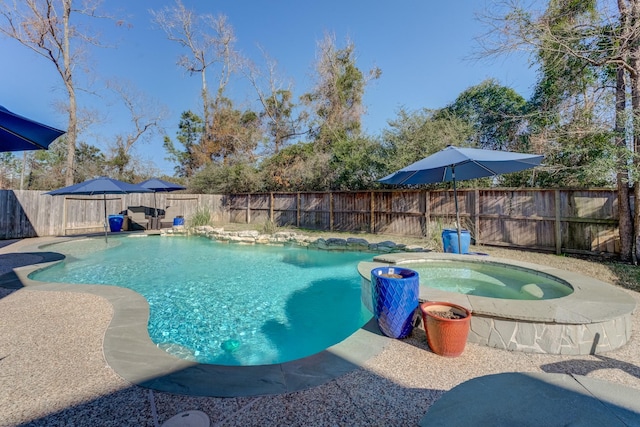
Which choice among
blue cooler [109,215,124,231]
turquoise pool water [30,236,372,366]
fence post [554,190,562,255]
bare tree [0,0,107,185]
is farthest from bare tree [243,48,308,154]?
fence post [554,190,562,255]

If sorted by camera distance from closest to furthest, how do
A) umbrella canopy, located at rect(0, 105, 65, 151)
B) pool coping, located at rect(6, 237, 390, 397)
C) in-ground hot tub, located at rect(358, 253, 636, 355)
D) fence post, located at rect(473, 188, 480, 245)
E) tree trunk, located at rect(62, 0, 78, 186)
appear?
pool coping, located at rect(6, 237, 390, 397), in-ground hot tub, located at rect(358, 253, 636, 355), umbrella canopy, located at rect(0, 105, 65, 151), fence post, located at rect(473, 188, 480, 245), tree trunk, located at rect(62, 0, 78, 186)

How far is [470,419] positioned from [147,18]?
22453 mm

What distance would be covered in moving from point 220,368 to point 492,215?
305 inches

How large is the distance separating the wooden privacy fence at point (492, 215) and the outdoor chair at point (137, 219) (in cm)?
647

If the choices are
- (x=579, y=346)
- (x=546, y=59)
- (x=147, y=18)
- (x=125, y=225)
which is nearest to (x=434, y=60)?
(x=546, y=59)

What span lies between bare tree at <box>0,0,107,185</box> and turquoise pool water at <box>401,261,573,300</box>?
1530 centimetres

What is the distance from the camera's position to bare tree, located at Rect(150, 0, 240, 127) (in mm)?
17984

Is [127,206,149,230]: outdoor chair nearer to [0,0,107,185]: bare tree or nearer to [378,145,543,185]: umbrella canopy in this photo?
[0,0,107,185]: bare tree

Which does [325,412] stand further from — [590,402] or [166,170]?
[166,170]

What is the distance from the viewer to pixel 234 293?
473 cm

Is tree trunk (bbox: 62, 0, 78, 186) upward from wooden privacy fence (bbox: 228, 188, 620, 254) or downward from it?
upward

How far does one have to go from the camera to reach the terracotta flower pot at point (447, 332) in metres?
2.27

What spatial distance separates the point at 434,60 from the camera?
9.38m

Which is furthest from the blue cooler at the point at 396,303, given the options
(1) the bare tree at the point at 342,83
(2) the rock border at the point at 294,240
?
(1) the bare tree at the point at 342,83
